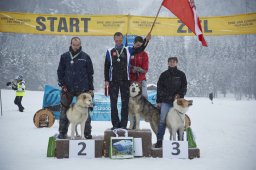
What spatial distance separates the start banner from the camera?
1134 centimetres

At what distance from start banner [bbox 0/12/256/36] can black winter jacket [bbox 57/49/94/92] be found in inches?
217

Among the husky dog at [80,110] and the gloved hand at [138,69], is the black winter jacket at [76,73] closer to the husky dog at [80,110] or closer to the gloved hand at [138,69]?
the husky dog at [80,110]

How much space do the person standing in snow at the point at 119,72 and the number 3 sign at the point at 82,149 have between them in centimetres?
70

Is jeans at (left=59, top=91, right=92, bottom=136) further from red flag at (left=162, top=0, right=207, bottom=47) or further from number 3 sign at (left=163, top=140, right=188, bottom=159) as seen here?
red flag at (left=162, top=0, right=207, bottom=47)

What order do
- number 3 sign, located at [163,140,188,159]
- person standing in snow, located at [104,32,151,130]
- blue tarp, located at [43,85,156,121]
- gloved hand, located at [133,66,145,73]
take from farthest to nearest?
blue tarp, located at [43,85,156,121], gloved hand, located at [133,66,145,73], person standing in snow, located at [104,32,151,130], number 3 sign, located at [163,140,188,159]

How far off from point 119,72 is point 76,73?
900 mm

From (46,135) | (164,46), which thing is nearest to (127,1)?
(164,46)

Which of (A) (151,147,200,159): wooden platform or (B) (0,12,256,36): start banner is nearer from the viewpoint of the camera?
(A) (151,147,200,159): wooden platform

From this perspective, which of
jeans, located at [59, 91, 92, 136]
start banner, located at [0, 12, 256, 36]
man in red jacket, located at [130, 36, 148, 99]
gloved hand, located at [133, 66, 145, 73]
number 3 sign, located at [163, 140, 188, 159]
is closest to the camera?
number 3 sign, located at [163, 140, 188, 159]

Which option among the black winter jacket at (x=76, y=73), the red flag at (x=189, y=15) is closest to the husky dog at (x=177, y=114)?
the red flag at (x=189, y=15)

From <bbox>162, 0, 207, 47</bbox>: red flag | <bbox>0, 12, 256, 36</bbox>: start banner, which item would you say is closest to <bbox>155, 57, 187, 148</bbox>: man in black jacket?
<bbox>162, 0, 207, 47</bbox>: red flag

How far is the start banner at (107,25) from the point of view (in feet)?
37.2

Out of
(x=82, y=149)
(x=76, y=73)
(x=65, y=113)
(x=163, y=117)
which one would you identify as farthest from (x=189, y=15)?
(x=82, y=149)

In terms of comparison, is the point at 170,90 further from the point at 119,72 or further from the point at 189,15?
the point at 189,15
